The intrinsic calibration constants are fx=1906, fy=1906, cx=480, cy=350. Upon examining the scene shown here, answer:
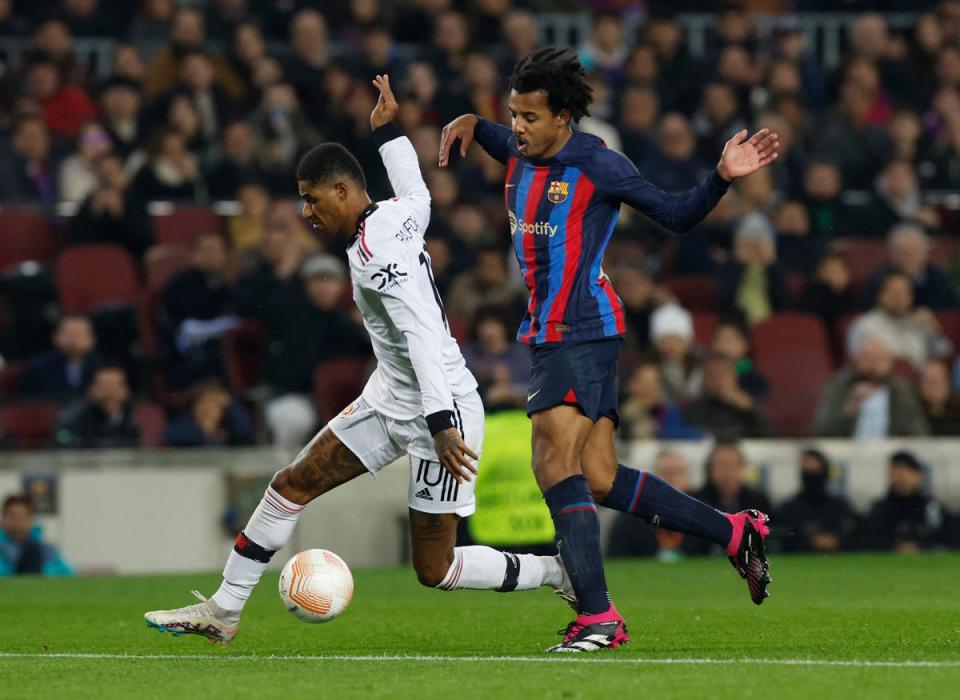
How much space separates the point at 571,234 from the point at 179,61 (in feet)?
33.2

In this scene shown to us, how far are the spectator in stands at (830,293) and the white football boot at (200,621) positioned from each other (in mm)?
9211

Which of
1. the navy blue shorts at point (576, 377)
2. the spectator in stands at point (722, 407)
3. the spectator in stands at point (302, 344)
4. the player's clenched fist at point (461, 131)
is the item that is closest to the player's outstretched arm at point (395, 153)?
the player's clenched fist at point (461, 131)

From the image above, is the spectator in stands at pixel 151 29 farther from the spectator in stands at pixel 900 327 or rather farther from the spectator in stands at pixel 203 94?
the spectator in stands at pixel 900 327

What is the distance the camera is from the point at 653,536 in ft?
46.1

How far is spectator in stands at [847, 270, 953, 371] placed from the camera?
51.5 ft

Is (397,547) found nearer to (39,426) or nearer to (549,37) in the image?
(39,426)

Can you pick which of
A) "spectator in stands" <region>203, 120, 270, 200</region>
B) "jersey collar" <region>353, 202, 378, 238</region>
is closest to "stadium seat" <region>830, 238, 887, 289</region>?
"spectator in stands" <region>203, 120, 270, 200</region>

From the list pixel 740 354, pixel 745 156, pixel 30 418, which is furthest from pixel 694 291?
pixel 745 156

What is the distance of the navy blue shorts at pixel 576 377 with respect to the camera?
26.0 feet

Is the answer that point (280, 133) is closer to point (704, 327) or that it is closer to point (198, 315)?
point (198, 315)

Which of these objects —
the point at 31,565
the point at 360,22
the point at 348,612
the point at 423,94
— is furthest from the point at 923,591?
the point at 360,22

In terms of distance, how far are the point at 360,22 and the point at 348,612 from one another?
9.37m

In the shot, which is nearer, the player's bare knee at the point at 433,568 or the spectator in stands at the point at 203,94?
the player's bare knee at the point at 433,568

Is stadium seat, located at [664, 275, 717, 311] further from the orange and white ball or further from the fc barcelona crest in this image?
the orange and white ball
